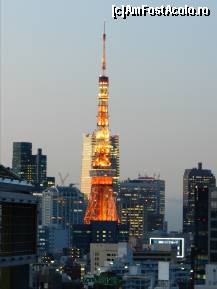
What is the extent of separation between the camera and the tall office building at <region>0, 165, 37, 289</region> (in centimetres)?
2788

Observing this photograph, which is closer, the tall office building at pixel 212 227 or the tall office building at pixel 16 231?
the tall office building at pixel 16 231

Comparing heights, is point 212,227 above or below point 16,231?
above

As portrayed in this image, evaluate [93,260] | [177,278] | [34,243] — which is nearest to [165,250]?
[93,260]

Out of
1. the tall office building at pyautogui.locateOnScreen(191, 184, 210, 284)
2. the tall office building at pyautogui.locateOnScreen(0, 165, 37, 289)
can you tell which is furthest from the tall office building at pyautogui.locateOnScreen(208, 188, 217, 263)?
the tall office building at pyautogui.locateOnScreen(0, 165, 37, 289)

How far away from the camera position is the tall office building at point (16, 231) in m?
27.9

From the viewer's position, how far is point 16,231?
94.9 feet

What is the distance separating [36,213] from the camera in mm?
30531

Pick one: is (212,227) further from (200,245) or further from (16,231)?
(16,231)

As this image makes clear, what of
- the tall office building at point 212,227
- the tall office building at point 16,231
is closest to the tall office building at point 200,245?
the tall office building at point 212,227

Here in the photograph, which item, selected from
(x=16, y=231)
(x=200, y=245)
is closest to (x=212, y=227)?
(x=200, y=245)

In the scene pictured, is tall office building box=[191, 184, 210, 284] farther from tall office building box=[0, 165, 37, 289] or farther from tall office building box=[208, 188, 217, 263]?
tall office building box=[0, 165, 37, 289]

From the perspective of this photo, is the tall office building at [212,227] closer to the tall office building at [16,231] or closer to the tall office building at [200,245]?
the tall office building at [200,245]

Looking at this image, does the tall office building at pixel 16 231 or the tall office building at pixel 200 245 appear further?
the tall office building at pixel 200 245

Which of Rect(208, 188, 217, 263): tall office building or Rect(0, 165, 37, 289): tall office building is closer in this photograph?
Rect(0, 165, 37, 289): tall office building
